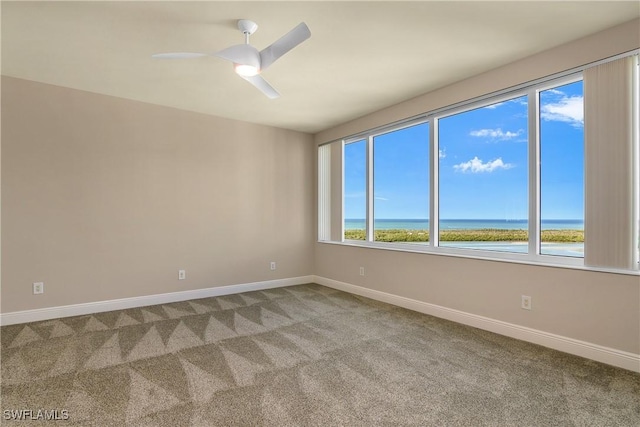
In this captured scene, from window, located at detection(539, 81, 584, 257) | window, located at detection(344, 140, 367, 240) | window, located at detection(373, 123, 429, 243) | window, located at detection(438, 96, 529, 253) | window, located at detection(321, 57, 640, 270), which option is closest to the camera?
window, located at detection(321, 57, 640, 270)

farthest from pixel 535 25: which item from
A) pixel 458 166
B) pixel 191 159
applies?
pixel 191 159

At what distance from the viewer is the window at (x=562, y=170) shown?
2799mm

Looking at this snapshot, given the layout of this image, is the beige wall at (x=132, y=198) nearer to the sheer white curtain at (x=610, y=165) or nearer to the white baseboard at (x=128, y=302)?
the white baseboard at (x=128, y=302)

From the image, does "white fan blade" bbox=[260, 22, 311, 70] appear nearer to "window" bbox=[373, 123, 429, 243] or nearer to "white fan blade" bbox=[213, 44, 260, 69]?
"white fan blade" bbox=[213, 44, 260, 69]

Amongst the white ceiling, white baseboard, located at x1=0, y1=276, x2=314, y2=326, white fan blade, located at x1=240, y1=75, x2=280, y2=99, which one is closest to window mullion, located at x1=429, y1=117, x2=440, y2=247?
the white ceiling

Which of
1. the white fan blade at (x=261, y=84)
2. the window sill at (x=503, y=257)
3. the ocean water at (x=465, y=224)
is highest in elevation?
the white fan blade at (x=261, y=84)

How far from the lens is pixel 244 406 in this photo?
194 centimetres

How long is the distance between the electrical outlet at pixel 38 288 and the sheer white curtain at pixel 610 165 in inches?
208

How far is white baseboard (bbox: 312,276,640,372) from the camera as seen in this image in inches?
95.1

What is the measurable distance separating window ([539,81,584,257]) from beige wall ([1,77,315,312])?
3.51 meters

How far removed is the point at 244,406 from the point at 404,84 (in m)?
3.34

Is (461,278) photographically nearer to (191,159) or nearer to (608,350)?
(608,350)
